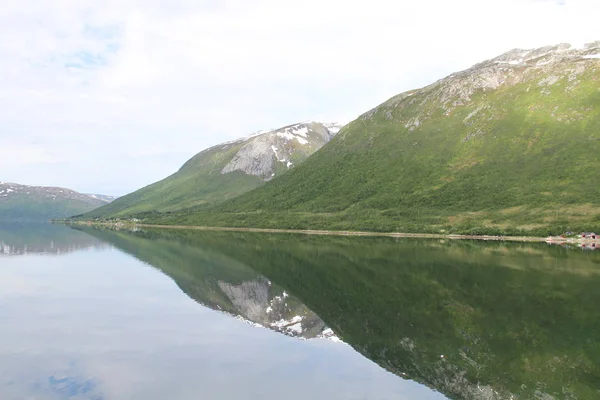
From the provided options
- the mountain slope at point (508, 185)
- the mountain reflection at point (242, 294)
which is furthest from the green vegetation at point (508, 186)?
the mountain reflection at point (242, 294)

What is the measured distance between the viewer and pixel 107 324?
108ft

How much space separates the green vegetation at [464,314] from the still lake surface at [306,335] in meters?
0.14

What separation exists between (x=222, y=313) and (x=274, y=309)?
173 inches

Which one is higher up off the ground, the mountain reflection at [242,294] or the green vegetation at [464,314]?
the mountain reflection at [242,294]

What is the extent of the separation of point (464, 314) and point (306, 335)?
41.2 feet

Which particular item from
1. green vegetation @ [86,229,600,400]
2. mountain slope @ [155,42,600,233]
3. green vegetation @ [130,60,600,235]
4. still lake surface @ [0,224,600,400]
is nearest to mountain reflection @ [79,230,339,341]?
still lake surface @ [0,224,600,400]

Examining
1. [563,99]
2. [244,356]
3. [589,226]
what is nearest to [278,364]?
[244,356]

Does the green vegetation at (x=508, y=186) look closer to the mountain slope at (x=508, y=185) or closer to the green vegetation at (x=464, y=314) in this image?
the mountain slope at (x=508, y=185)

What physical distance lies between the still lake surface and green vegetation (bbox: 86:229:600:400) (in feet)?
0.46

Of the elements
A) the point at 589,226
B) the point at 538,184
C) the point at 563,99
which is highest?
the point at 563,99

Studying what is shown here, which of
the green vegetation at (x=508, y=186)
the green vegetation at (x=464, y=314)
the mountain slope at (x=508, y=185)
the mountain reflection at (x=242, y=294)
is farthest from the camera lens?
the mountain slope at (x=508, y=185)

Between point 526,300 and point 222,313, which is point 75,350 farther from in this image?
point 526,300

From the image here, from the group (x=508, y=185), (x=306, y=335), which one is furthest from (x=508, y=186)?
(x=306, y=335)

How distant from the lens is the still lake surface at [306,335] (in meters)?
21.1
